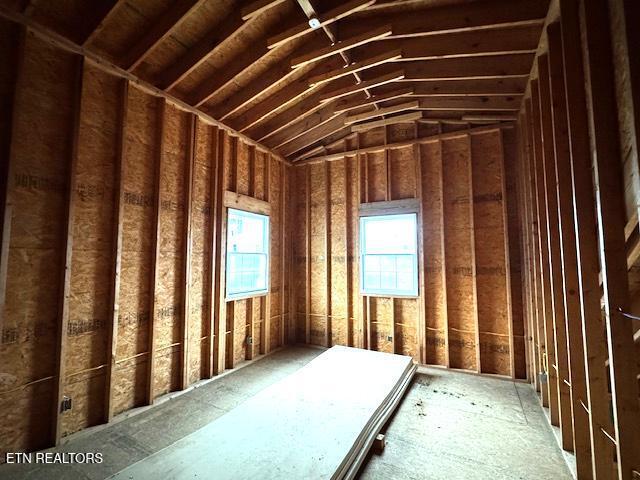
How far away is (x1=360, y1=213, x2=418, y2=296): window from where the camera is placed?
190 inches

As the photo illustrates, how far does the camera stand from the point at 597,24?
1.77 metres

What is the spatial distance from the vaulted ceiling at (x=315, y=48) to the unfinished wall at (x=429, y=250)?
669 millimetres

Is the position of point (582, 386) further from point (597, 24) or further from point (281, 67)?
point (281, 67)

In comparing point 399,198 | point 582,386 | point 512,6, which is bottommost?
point 582,386

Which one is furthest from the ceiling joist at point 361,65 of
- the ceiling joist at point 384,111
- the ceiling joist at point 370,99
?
the ceiling joist at point 384,111

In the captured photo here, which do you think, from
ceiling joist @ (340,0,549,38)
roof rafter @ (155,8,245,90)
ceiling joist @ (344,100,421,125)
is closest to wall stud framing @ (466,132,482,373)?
ceiling joist @ (344,100,421,125)

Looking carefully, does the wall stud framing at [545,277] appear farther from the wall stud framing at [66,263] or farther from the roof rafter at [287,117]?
the wall stud framing at [66,263]

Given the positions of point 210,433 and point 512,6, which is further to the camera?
point 512,6

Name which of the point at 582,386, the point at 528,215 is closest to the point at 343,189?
the point at 528,215

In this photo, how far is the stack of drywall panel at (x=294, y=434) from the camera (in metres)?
1.96

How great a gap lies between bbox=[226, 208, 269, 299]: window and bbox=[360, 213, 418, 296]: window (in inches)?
71.2

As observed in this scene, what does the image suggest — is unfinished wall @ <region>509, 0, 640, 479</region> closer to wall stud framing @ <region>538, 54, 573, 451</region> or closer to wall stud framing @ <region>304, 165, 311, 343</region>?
wall stud framing @ <region>538, 54, 573, 451</region>

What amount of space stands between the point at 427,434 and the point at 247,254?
354 centimetres

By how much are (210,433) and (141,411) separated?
139 centimetres
